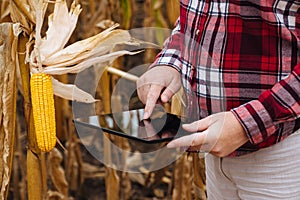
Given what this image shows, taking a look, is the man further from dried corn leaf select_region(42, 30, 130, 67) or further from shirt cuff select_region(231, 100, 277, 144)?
dried corn leaf select_region(42, 30, 130, 67)

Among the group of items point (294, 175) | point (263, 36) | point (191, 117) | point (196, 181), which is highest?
point (263, 36)

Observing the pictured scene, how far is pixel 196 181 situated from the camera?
1580 millimetres

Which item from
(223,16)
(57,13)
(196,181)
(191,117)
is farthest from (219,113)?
(196,181)

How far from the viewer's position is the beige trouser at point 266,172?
3.57 ft

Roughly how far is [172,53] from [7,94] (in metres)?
0.30

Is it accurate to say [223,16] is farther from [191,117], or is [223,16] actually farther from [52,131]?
[52,131]

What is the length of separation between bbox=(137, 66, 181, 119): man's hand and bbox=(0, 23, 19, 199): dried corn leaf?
0.21 meters

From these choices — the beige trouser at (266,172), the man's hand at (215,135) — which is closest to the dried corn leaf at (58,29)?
the man's hand at (215,135)

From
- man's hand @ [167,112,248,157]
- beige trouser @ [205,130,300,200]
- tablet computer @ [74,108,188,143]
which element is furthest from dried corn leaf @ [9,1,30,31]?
beige trouser @ [205,130,300,200]

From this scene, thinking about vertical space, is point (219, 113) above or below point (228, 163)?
above

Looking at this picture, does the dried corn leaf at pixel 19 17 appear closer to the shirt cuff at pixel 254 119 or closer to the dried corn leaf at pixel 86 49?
the dried corn leaf at pixel 86 49

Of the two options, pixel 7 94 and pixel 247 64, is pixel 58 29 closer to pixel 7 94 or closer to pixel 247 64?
pixel 7 94

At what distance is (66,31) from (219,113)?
266 mm

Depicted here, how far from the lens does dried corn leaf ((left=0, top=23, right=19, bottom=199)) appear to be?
1021 mm
